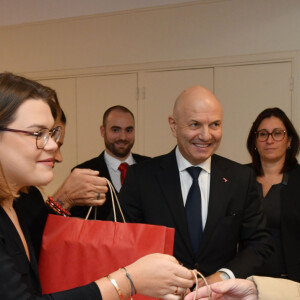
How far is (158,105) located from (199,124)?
89.4 inches

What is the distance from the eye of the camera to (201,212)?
173 centimetres

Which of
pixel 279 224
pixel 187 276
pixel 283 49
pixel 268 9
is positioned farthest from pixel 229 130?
pixel 187 276

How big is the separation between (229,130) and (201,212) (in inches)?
86.5

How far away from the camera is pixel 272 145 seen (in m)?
2.55

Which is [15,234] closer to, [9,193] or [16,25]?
[9,193]

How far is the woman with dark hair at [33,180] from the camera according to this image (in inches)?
41.0

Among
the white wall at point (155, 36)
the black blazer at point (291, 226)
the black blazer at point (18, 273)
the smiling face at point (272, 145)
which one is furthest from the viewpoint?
the white wall at point (155, 36)

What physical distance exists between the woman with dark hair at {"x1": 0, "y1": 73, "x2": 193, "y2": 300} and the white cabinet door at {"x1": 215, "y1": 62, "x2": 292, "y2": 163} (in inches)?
109

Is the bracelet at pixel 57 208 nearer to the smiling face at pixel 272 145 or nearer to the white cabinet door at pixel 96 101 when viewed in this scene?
the smiling face at pixel 272 145

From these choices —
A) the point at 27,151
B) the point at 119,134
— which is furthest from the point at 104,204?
the point at 27,151

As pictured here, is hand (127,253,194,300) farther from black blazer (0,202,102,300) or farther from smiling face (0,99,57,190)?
smiling face (0,99,57,190)

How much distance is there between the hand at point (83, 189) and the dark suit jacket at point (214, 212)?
34cm

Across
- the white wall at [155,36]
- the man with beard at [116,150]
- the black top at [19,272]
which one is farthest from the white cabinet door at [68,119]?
the black top at [19,272]

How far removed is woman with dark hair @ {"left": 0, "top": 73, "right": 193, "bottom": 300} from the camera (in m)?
1.04
